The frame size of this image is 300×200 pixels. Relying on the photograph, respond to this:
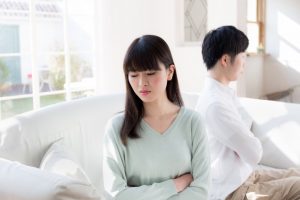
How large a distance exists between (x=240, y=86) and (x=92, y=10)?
4.81 ft

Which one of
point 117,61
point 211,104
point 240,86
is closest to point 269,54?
point 240,86

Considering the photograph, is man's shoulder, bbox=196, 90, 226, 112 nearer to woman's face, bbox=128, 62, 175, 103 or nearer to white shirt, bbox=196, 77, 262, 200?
white shirt, bbox=196, 77, 262, 200

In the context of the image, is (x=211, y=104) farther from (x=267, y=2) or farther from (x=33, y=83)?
(x=267, y=2)

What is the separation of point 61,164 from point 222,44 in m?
0.82

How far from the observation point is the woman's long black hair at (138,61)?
1309 millimetres

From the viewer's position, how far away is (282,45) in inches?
239

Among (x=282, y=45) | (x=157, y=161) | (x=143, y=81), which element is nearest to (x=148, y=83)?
(x=143, y=81)

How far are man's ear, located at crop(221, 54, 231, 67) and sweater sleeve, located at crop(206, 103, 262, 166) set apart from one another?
0.21m

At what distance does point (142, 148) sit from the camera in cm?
134

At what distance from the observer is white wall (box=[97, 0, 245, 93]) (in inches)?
138

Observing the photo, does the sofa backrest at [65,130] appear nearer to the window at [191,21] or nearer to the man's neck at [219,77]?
the man's neck at [219,77]

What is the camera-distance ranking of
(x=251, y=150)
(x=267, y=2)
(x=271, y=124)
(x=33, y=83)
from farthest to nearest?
(x=267, y=2) < (x=33, y=83) < (x=271, y=124) < (x=251, y=150)

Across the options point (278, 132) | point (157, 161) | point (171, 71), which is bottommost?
point (278, 132)

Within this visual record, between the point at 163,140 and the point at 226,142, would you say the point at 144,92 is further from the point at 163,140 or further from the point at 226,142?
the point at 226,142
